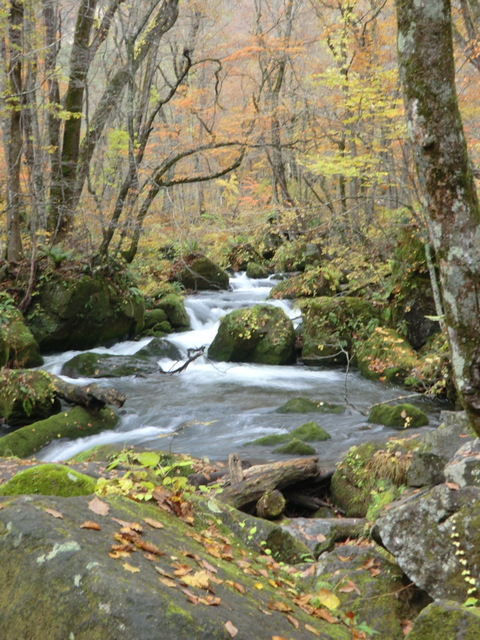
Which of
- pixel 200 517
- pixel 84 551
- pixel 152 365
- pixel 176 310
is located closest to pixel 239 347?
pixel 152 365

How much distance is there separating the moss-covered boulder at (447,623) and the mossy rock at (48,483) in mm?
1867

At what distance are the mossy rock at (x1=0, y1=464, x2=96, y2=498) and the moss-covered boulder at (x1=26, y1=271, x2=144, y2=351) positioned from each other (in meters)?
11.7

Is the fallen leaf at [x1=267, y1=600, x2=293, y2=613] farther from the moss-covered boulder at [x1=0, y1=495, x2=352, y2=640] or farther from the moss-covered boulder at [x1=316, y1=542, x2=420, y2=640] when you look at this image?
the moss-covered boulder at [x1=316, y1=542, x2=420, y2=640]

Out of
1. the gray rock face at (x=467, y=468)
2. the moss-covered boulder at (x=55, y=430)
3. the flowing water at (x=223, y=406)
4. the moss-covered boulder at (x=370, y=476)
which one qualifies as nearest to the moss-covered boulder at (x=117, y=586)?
the gray rock face at (x=467, y=468)

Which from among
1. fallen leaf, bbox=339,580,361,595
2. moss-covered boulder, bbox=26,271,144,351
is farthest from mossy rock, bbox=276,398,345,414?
moss-covered boulder, bbox=26,271,144,351

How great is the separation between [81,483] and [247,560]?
3.49 ft

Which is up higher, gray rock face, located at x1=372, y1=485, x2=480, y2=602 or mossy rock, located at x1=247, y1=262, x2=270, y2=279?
mossy rock, located at x1=247, y1=262, x2=270, y2=279

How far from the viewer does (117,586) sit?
63.9 inches

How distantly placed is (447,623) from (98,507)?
1.75 meters

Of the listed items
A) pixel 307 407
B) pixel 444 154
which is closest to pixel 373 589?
pixel 444 154

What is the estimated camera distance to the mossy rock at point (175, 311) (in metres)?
A: 16.9

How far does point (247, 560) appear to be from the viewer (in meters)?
2.99

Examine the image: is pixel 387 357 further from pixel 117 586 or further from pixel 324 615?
pixel 117 586

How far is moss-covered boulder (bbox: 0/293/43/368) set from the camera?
38.3 ft
